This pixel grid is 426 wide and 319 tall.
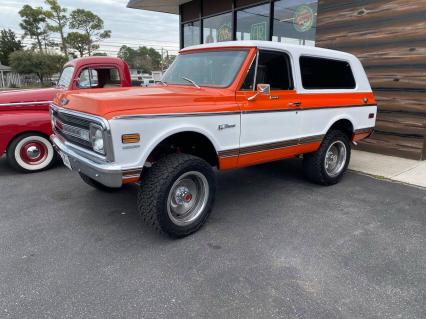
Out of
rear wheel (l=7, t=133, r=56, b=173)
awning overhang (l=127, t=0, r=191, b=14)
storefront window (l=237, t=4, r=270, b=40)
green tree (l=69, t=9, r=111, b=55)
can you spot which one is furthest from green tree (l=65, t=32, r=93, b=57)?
rear wheel (l=7, t=133, r=56, b=173)

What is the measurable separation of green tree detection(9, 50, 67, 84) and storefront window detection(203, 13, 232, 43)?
35225 millimetres

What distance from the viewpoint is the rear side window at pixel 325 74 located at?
4.48 metres

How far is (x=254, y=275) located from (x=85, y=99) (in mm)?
2231

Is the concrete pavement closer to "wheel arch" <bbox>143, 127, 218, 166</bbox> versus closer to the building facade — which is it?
the building facade

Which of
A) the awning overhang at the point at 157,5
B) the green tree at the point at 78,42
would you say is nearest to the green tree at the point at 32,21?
the green tree at the point at 78,42

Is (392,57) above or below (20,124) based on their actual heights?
above

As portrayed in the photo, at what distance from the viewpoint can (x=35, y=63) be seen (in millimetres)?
40250

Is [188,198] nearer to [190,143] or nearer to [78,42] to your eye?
[190,143]

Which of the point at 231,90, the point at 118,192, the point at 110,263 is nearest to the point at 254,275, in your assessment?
the point at 110,263

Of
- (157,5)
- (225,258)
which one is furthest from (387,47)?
(157,5)

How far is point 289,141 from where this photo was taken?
438 centimetres

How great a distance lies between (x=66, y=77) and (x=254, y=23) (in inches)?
247

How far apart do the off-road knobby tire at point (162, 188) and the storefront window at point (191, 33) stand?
10.5 meters

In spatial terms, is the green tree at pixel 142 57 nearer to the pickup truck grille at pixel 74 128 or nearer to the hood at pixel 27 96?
the hood at pixel 27 96
